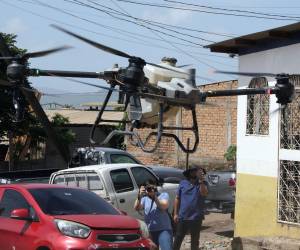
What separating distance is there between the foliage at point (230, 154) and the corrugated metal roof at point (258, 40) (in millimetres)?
10745

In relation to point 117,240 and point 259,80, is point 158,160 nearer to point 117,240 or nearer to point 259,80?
point 259,80

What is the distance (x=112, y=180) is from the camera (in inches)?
536

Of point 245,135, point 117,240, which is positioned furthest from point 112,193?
point 117,240

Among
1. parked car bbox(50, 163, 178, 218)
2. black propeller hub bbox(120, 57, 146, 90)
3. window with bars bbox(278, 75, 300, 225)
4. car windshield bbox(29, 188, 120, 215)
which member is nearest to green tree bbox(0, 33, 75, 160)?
parked car bbox(50, 163, 178, 218)

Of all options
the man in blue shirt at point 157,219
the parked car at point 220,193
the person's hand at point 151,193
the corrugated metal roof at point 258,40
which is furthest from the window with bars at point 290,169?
the parked car at point 220,193

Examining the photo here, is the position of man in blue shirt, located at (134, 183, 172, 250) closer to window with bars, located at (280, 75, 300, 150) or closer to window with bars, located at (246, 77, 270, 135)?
window with bars, located at (280, 75, 300, 150)

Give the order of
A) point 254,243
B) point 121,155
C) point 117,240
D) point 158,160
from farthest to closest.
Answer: point 158,160, point 121,155, point 254,243, point 117,240

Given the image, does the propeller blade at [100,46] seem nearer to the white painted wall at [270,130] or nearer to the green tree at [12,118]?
the white painted wall at [270,130]

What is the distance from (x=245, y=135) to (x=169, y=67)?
370 centimetres

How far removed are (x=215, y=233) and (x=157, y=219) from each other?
5.17 meters

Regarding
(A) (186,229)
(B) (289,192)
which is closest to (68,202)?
A: (A) (186,229)

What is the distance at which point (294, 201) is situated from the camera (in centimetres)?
1215

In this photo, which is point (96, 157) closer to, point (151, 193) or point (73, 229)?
point (151, 193)

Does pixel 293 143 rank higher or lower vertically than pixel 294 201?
higher
